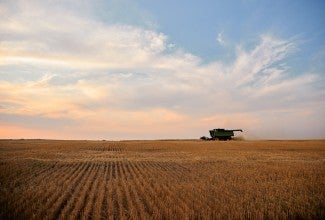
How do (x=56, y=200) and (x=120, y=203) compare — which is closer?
(x=120, y=203)

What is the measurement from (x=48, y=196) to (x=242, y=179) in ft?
29.7

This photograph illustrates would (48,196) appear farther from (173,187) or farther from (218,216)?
(218,216)

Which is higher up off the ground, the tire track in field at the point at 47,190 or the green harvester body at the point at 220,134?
the green harvester body at the point at 220,134

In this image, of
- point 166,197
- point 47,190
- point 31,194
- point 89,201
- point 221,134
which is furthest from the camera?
point 221,134

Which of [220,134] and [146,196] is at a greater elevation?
[220,134]

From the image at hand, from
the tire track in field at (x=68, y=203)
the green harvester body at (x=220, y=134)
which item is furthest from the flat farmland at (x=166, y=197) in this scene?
the green harvester body at (x=220, y=134)

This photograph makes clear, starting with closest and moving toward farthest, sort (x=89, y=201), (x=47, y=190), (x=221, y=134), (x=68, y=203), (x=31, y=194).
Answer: (x=68, y=203)
(x=89, y=201)
(x=31, y=194)
(x=47, y=190)
(x=221, y=134)

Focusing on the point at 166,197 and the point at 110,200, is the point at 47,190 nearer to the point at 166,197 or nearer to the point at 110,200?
the point at 110,200

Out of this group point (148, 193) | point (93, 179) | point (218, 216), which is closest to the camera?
point (218, 216)

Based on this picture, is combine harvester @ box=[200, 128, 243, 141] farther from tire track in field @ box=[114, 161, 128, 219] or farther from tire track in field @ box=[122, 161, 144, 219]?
tire track in field @ box=[114, 161, 128, 219]

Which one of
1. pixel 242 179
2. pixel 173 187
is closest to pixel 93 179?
pixel 173 187

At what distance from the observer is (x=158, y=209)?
1130cm

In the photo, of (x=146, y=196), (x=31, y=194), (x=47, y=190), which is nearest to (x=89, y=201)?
(x=146, y=196)

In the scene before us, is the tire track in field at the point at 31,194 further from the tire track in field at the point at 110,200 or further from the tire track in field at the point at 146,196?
the tire track in field at the point at 146,196
